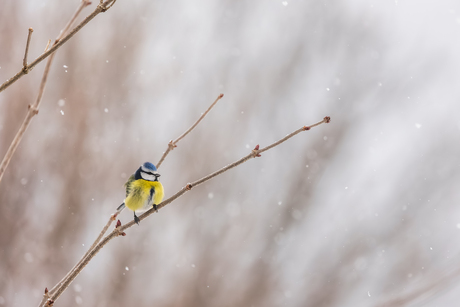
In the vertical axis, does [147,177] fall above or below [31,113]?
above

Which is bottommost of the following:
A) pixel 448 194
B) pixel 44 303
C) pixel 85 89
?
pixel 44 303

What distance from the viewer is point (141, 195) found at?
144cm

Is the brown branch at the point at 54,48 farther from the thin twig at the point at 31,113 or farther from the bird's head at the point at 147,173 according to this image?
the bird's head at the point at 147,173

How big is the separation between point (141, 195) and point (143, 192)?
1 cm

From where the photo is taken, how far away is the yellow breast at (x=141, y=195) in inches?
56.1

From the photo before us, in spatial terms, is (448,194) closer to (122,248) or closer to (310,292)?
(310,292)

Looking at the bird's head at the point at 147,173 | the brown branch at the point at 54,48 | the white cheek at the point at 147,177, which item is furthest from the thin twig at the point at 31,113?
the white cheek at the point at 147,177

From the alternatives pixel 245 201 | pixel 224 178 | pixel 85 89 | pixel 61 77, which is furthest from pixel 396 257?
pixel 61 77

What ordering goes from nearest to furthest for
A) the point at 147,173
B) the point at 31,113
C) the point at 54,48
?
the point at 54,48
the point at 31,113
the point at 147,173

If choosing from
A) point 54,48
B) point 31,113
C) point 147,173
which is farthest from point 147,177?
point 54,48

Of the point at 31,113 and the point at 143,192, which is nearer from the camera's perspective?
the point at 31,113

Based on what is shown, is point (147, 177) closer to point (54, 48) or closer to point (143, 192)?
point (143, 192)

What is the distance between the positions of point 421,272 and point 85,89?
4116 mm

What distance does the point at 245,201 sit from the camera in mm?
4641
